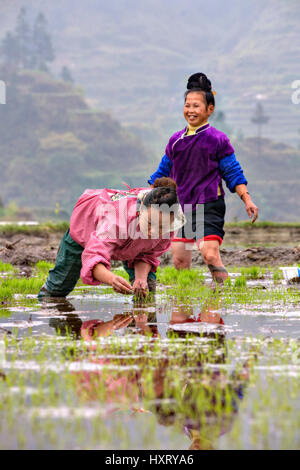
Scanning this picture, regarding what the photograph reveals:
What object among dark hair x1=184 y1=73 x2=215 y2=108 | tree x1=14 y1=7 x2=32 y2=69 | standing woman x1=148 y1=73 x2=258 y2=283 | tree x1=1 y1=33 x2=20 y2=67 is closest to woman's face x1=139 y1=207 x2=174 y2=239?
standing woman x1=148 y1=73 x2=258 y2=283

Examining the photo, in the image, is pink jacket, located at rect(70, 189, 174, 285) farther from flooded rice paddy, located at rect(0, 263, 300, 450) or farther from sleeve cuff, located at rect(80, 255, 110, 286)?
flooded rice paddy, located at rect(0, 263, 300, 450)

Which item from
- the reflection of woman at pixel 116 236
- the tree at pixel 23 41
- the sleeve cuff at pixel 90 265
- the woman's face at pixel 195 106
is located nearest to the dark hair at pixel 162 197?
the reflection of woman at pixel 116 236

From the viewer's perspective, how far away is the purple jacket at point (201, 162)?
629cm

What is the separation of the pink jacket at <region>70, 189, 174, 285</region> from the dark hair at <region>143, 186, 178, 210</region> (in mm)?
246

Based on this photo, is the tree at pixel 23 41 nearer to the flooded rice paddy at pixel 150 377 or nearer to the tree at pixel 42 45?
the tree at pixel 42 45

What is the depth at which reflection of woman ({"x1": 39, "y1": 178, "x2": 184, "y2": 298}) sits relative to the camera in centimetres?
468

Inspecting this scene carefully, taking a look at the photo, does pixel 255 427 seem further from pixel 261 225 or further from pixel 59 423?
pixel 261 225

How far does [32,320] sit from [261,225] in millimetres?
16318

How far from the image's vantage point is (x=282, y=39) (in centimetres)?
18500

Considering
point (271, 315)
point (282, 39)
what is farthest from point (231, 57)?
point (271, 315)

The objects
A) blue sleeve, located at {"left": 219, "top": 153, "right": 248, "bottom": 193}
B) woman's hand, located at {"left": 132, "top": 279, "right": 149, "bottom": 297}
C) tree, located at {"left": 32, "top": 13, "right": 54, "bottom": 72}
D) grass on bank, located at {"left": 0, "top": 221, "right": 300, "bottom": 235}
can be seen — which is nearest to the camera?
woman's hand, located at {"left": 132, "top": 279, "right": 149, "bottom": 297}

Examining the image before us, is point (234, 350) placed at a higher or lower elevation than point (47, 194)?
lower

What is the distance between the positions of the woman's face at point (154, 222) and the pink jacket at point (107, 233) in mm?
107
